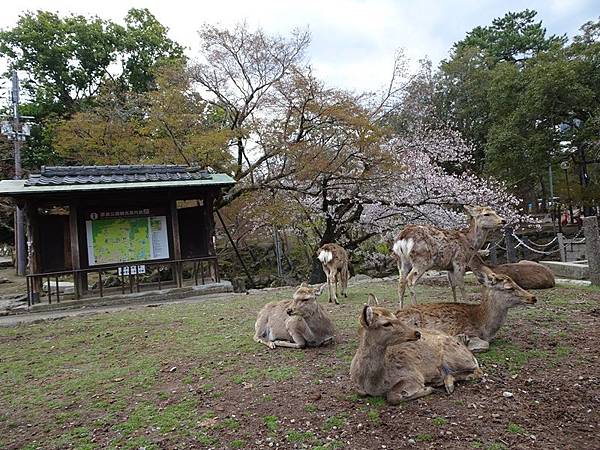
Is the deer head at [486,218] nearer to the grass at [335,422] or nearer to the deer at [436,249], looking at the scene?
the deer at [436,249]

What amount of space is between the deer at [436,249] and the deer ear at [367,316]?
3.26m

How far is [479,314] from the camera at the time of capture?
510 cm

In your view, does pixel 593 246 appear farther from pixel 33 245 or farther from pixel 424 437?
pixel 33 245

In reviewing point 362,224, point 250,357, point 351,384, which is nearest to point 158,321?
point 250,357

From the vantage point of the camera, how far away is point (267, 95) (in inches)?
606

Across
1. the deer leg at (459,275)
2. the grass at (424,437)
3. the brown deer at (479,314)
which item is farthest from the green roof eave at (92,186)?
the grass at (424,437)

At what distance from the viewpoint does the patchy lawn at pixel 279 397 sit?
337 centimetres

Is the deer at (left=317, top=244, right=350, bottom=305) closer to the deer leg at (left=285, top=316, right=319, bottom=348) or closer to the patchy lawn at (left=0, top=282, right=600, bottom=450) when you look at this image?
the patchy lawn at (left=0, top=282, right=600, bottom=450)

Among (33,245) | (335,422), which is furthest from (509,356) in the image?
(33,245)

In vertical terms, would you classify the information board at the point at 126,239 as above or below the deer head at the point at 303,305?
above

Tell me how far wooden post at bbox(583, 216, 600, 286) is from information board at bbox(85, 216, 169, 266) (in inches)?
375

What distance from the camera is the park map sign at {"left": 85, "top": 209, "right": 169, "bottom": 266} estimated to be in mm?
11617

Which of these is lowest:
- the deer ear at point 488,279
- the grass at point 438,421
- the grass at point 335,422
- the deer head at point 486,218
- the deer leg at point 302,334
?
the grass at point 438,421

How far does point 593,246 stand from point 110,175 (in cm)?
1112
